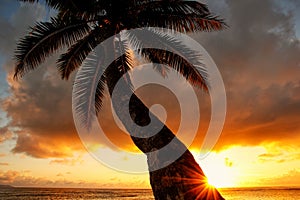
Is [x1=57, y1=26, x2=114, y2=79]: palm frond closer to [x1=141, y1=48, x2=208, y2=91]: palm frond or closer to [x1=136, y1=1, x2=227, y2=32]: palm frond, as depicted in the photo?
[x1=136, y1=1, x2=227, y2=32]: palm frond

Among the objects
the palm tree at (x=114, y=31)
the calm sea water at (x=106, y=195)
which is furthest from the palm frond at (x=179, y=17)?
the calm sea water at (x=106, y=195)

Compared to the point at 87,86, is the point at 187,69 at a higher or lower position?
higher

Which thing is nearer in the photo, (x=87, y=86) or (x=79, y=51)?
(x=87, y=86)

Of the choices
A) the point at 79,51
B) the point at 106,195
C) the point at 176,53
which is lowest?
the point at 106,195

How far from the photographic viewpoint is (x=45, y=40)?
31.9 ft

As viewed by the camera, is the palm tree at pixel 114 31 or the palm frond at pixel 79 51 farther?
the palm frond at pixel 79 51

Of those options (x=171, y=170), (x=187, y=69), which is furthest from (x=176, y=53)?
(x=171, y=170)

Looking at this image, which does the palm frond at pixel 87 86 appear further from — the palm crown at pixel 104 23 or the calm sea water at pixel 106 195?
the calm sea water at pixel 106 195

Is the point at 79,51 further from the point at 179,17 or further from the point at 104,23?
the point at 179,17

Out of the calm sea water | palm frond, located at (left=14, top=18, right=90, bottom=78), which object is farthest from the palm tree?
the calm sea water

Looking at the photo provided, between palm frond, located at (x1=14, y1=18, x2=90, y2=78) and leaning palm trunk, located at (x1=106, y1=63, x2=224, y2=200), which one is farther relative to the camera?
palm frond, located at (x1=14, y1=18, x2=90, y2=78)

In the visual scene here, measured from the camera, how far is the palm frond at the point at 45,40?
31.6 ft

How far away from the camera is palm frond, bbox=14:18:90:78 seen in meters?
9.63

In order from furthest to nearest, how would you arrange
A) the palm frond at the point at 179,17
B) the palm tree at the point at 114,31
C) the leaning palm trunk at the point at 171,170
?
the palm frond at the point at 179,17 → the palm tree at the point at 114,31 → the leaning palm trunk at the point at 171,170
